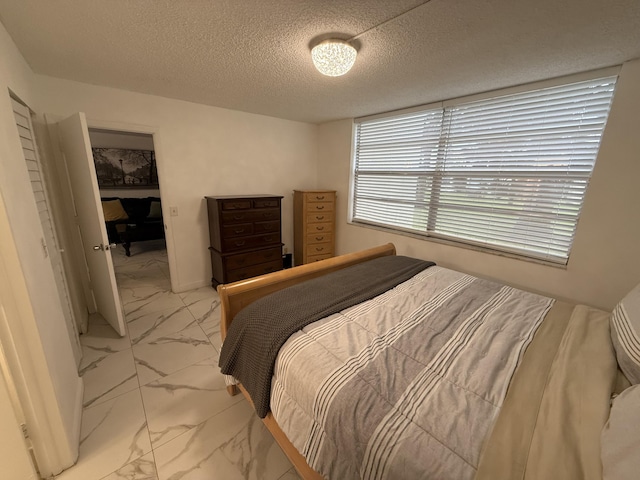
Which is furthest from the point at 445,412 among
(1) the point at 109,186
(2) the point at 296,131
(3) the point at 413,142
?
(1) the point at 109,186

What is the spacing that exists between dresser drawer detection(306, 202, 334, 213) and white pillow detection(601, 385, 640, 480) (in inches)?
122

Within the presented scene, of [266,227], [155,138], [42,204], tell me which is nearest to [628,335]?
[266,227]

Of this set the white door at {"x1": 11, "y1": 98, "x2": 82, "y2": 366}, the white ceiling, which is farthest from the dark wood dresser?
the white door at {"x1": 11, "y1": 98, "x2": 82, "y2": 366}

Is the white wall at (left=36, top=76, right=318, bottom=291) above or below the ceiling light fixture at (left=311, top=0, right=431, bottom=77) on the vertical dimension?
below

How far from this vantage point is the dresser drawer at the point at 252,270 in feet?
9.84

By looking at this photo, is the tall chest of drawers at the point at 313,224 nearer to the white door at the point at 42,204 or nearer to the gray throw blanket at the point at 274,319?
the gray throw blanket at the point at 274,319

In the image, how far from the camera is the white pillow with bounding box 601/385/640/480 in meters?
0.58

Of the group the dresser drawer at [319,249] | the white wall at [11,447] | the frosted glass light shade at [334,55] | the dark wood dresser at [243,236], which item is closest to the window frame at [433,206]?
the dresser drawer at [319,249]

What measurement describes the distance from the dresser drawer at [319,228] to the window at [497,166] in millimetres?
854

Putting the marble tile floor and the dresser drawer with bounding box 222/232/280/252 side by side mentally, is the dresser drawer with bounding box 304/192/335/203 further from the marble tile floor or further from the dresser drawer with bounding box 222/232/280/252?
the marble tile floor

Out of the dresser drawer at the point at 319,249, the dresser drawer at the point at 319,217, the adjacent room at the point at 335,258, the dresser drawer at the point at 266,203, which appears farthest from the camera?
the dresser drawer at the point at 319,249

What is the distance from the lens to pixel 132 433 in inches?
55.8

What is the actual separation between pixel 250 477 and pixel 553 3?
2678mm

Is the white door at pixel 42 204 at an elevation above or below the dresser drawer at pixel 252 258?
above
